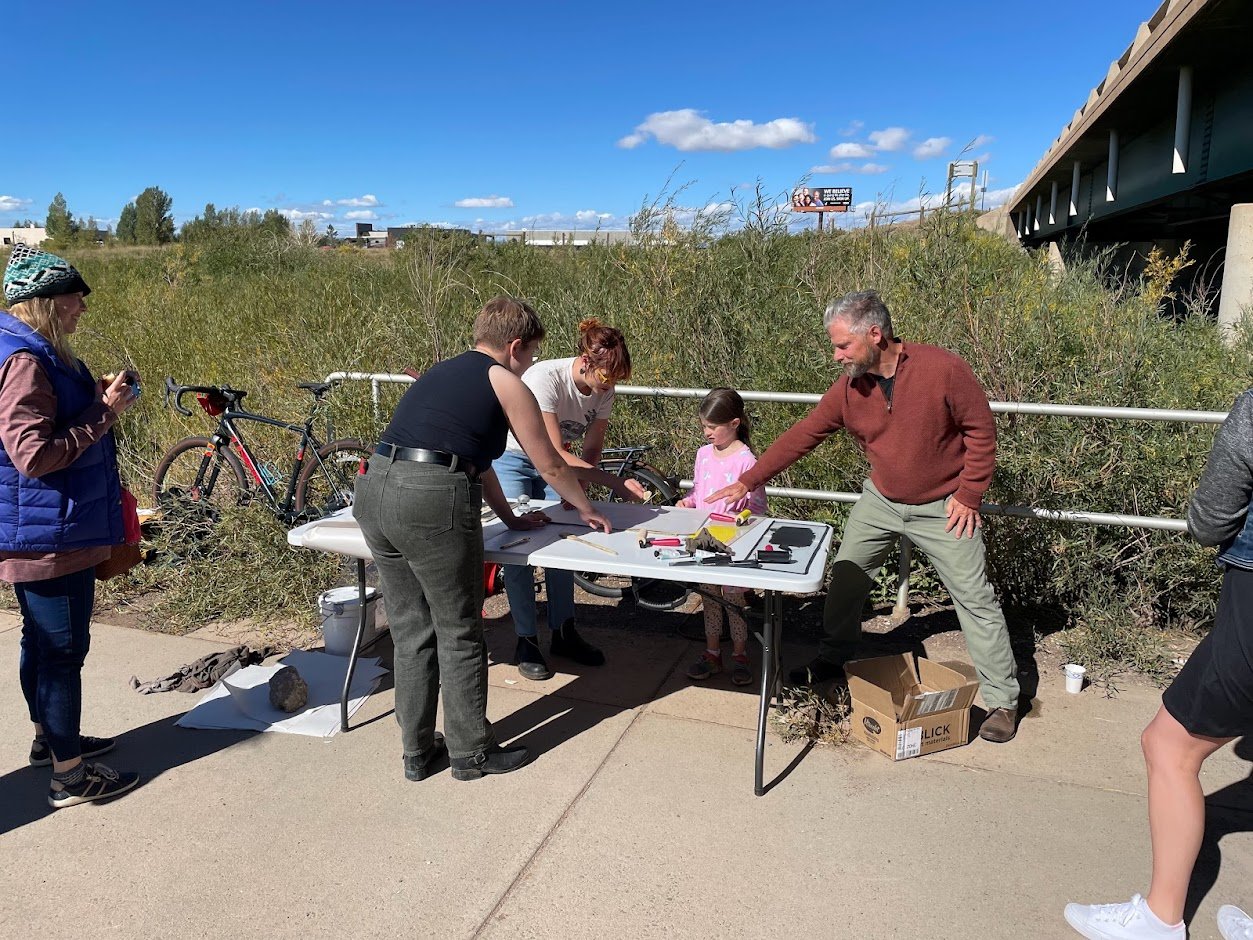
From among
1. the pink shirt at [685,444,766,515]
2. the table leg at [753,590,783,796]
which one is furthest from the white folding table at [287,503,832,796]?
the pink shirt at [685,444,766,515]

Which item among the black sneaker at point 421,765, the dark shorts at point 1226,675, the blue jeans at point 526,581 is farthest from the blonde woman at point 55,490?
the dark shorts at point 1226,675

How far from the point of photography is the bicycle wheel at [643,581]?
5.22 metres

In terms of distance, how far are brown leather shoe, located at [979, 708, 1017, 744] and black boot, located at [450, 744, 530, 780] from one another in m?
1.84

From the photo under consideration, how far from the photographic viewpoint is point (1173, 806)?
2.34 m

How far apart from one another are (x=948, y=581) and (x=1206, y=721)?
1.45m

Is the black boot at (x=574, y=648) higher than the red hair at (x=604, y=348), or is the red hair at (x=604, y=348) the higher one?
the red hair at (x=604, y=348)

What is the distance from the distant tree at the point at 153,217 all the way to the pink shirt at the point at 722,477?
186 ft

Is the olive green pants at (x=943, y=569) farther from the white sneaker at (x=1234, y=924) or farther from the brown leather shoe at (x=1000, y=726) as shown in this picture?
the white sneaker at (x=1234, y=924)

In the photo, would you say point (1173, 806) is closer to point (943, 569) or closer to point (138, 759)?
point (943, 569)

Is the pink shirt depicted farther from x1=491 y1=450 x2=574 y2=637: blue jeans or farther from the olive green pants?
x1=491 y1=450 x2=574 y2=637: blue jeans

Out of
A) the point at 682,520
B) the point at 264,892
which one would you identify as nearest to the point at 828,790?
the point at 682,520

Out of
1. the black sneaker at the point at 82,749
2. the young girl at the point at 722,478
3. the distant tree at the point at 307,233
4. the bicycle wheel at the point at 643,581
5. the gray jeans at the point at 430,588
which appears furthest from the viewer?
the distant tree at the point at 307,233

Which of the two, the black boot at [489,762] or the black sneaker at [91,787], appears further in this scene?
the black boot at [489,762]

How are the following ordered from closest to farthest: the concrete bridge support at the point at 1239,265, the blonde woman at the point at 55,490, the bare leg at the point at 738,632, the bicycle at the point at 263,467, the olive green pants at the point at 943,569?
the blonde woman at the point at 55,490 → the olive green pants at the point at 943,569 → the bare leg at the point at 738,632 → the bicycle at the point at 263,467 → the concrete bridge support at the point at 1239,265
